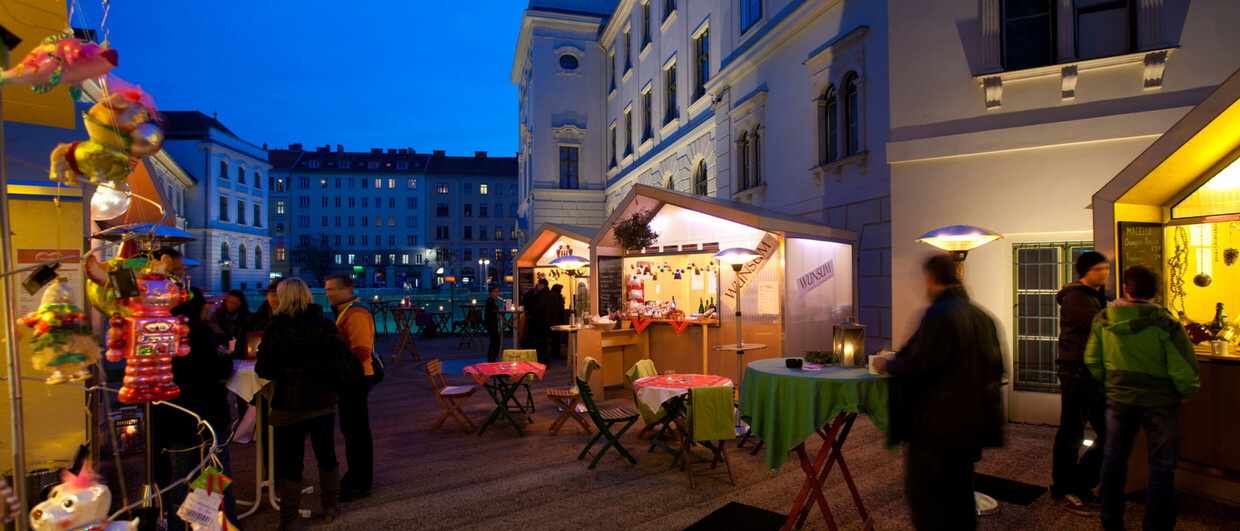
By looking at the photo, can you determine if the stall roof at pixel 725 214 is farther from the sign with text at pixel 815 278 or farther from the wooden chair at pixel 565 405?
the wooden chair at pixel 565 405

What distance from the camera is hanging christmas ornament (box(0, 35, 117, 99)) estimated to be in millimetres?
1689

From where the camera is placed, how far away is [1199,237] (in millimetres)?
5145

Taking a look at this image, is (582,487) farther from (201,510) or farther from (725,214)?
(725,214)

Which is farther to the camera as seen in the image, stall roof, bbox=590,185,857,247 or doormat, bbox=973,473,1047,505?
stall roof, bbox=590,185,857,247

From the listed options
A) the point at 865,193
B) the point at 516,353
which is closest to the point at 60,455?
the point at 516,353

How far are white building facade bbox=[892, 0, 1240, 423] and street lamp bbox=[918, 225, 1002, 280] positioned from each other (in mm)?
1359

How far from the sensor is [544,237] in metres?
12.9

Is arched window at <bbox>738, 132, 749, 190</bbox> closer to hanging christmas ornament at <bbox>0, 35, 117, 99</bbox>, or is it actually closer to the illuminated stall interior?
the illuminated stall interior

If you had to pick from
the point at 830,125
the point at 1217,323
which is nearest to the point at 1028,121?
the point at 1217,323

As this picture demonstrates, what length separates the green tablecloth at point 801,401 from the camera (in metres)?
3.60

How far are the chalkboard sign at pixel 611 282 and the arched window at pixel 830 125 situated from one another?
378 centimetres

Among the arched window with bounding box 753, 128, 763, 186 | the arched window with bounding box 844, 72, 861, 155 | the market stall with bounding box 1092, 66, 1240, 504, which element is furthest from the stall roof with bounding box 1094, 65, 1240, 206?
the arched window with bounding box 753, 128, 763, 186

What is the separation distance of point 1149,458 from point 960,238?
7.17ft

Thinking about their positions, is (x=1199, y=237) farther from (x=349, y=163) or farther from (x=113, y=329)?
(x=349, y=163)
